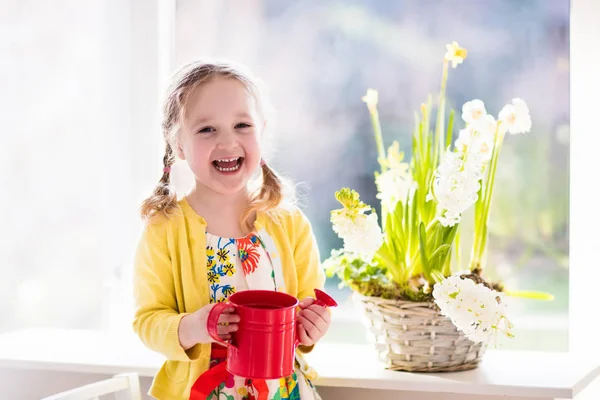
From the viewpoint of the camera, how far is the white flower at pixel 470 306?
1246mm

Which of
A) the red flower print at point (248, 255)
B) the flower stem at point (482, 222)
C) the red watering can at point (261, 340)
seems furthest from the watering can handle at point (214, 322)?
the flower stem at point (482, 222)

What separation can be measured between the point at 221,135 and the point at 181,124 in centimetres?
8

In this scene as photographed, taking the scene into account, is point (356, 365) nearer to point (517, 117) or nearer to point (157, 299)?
point (157, 299)

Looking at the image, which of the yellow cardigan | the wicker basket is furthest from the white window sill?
the yellow cardigan

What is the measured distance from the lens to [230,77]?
1.29 meters

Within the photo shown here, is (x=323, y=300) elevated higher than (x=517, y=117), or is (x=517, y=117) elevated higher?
(x=517, y=117)

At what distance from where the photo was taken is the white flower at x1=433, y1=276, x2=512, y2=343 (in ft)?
4.09

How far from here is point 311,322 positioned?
3.93 ft

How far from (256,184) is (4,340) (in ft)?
2.19

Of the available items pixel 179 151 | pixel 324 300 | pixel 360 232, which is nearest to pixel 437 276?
pixel 360 232

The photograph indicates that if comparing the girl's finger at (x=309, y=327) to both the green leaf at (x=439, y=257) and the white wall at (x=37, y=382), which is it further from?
the white wall at (x=37, y=382)

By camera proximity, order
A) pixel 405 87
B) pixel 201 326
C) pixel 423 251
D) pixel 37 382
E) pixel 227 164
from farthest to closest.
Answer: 1. pixel 405 87
2. pixel 37 382
3. pixel 423 251
4. pixel 227 164
5. pixel 201 326

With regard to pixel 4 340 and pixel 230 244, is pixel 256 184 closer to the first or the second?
pixel 230 244

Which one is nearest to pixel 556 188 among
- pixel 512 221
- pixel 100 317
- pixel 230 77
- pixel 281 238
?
pixel 512 221
